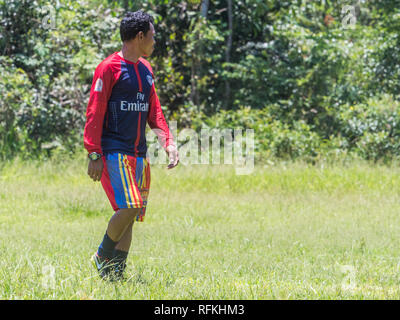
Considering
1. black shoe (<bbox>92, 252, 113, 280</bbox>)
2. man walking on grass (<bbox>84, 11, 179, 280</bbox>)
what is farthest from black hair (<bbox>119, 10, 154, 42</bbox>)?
black shoe (<bbox>92, 252, 113, 280</bbox>)

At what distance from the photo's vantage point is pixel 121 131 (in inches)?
177

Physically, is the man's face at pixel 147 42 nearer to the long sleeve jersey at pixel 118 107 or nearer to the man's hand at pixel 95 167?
the long sleeve jersey at pixel 118 107

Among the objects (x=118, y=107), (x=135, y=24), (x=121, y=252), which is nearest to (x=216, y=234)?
(x=121, y=252)

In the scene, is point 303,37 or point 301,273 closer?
point 301,273

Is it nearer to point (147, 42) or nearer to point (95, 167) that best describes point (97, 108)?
point (95, 167)

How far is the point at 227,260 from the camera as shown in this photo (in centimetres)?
612

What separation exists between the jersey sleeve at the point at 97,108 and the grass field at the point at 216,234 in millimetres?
912

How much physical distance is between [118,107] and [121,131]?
0.17 meters

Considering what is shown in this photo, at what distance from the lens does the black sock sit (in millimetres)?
4637

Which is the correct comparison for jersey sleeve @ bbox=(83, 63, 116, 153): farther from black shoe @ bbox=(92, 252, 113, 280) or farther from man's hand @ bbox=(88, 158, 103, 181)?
black shoe @ bbox=(92, 252, 113, 280)

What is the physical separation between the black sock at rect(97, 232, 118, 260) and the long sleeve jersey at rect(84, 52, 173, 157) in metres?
0.65
